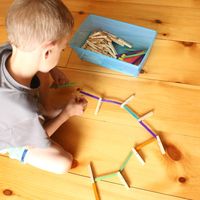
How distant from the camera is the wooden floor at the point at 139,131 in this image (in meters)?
0.81

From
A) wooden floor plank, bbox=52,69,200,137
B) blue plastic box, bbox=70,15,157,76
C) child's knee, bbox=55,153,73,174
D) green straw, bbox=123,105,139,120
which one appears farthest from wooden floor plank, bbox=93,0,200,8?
child's knee, bbox=55,153,73,174

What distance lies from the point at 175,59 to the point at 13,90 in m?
0.66

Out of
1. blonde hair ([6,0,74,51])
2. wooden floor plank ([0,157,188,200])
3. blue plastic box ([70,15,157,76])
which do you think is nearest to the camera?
blonde hair ([6,0,74,51])

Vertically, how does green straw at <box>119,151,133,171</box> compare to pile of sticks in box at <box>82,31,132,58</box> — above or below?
below

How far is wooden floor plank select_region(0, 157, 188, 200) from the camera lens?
796mm

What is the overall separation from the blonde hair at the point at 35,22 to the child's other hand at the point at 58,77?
1.09ft

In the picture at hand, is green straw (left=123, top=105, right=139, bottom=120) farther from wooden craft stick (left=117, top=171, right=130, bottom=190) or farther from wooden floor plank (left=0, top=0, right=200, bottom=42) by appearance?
wooden floor plank (left=0, top=0, right=200, bottom=42)

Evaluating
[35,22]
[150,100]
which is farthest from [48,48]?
[150,100]

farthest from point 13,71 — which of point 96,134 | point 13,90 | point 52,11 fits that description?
point 96,134

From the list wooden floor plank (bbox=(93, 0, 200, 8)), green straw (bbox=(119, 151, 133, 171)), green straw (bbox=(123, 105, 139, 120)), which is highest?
wooden floor plank (bbox=(93, 0, 200, 8))

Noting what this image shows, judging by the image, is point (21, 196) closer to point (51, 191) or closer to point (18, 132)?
point (51, 191)

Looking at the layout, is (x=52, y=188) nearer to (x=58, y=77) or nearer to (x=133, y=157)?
(x=133, y=157)

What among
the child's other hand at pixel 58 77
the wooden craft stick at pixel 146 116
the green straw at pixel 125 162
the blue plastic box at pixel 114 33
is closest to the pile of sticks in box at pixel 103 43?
the blue plastic box at pixel 114 33

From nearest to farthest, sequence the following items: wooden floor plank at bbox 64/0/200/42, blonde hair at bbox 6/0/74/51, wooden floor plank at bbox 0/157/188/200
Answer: blonde hair at bbox 6/0/74/51 < wooden floor plank at bbox 0/157/188/200 < wooden floor plank at bbox 64/0/200/42
